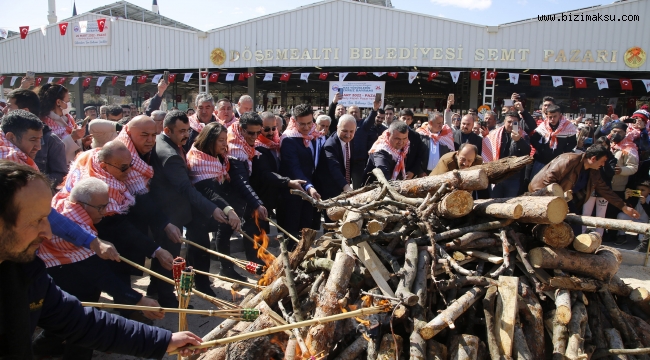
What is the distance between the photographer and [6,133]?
372 cm

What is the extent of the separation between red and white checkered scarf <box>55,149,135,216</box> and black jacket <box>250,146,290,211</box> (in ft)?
6.38

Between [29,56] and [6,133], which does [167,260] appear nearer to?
[6,133]

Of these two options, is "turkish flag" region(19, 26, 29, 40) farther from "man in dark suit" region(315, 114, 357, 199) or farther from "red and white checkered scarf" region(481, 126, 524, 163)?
"red and white checkered scarf" region(481, 126, 524, 163)

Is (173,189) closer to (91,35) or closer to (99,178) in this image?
(99,178)

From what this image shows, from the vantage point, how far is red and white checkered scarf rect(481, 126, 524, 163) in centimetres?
700

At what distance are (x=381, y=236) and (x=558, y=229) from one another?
1404 mm

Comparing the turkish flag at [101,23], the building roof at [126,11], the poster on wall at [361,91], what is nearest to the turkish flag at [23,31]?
the building roof at [126,11]

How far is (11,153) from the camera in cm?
355

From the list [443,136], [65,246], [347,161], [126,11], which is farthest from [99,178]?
[126,11]

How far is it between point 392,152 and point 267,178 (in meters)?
1.72

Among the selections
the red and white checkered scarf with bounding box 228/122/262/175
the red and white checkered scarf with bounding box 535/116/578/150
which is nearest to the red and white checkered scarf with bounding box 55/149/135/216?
the red and white checkered scarf with bounding box 228/122/262/175

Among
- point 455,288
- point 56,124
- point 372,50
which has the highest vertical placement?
point 372,50

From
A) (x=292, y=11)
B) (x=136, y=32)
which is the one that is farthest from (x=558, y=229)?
(x=136, y=32)

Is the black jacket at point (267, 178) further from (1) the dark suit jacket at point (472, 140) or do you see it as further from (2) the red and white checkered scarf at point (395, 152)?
(1) the dark suit jacket at point (472, 140)
